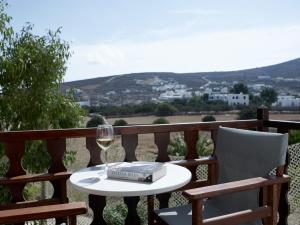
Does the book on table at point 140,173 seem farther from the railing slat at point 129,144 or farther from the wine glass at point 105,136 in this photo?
the railing slat at point 129,144

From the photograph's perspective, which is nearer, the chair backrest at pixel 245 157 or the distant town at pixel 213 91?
the chair backrest at pixel 245 157

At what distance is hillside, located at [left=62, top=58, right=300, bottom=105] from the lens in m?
17.4

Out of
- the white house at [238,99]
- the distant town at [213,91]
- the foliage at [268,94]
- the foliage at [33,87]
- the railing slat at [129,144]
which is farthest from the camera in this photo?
the white house at [238,99]

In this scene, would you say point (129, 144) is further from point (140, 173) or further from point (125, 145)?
point (140, 173)

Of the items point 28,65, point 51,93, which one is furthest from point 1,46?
point 51,93

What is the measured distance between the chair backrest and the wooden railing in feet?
0.91

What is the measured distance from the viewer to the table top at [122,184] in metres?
1.64

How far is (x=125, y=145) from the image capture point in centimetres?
246

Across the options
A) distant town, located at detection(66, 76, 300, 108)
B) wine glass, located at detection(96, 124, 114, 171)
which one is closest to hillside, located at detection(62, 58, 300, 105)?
distant town, located at detection(66, 76, 300, 108)

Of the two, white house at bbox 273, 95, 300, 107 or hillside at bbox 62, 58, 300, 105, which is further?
white house at bbox 273, 95, 300, 107

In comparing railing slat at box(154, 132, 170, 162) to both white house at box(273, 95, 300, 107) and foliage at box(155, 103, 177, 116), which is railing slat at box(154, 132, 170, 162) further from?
foliage at box(155, 103, 177, 116)

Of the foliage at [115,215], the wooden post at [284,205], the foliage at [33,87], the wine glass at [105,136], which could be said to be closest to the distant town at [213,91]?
the foliage at [33,87]

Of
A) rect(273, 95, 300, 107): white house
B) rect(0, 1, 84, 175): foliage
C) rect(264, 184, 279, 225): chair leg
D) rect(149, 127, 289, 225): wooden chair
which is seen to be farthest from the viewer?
rect(273, 95, 300, 107): white house

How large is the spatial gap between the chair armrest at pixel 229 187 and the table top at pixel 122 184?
4.2 inches
